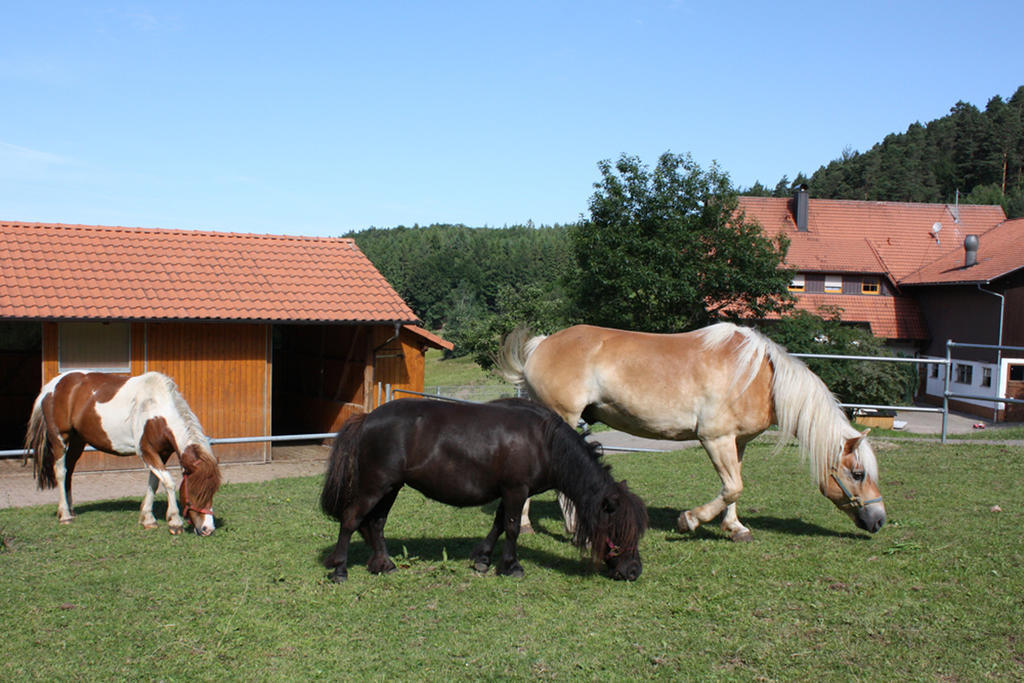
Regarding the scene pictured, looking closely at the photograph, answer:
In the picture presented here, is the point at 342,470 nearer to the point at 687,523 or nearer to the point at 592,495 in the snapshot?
the point at 592,495

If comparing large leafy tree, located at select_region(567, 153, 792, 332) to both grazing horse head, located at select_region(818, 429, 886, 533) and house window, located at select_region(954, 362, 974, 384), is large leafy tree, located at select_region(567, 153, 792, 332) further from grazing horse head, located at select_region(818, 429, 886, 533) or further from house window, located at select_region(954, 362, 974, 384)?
grazing horse head, located at select_region(818, 429, 886, 533)

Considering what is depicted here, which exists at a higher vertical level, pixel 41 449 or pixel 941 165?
pixel 941 165

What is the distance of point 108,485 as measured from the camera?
11234 millimetres

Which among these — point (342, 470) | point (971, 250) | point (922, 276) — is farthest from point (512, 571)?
point (922, 276)

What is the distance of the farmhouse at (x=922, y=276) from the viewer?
2831 cm

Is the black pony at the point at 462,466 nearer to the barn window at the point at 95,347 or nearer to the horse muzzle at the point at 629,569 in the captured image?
the horse muzzle at the point at 629,569

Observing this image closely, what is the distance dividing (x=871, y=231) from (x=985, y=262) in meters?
6.29

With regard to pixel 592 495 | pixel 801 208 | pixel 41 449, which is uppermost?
pixel 801 208

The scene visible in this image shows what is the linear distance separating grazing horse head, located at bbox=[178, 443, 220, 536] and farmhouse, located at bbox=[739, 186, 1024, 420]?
80.5ft

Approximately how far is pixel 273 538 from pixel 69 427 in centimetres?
264

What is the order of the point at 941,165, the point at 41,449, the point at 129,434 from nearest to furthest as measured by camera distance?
the point at 129,434, the point at 41,449, the point at 941,165

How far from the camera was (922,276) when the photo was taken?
3341cm

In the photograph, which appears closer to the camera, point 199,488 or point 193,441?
point 199,488

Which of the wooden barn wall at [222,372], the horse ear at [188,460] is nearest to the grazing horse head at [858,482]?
the horse ear at [188,460]
